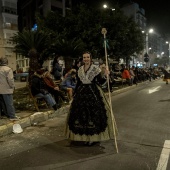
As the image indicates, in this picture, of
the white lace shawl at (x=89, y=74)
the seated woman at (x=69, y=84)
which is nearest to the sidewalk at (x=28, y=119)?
the seated woman at (x=69, y=84)

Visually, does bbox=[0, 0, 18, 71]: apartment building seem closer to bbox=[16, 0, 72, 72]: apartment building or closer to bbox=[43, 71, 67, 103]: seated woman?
bbox=[16, 0, 72, 72]: apartment building

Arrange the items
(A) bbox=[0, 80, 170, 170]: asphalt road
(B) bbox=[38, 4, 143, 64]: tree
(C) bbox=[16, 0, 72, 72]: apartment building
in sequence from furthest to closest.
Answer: (C) bbox=[16, 0, 72, 72]: apartment building < (B) bbox=[38, 4, 143, 64]: tree < (A) bbox=[0, 80, 170, 170]: asphalt road

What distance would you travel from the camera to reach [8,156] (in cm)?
502

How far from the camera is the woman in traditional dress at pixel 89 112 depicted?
5328mm

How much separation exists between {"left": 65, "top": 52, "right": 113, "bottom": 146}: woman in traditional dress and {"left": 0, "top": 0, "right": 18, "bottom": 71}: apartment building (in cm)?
4038

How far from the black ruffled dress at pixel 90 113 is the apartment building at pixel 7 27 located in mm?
40400

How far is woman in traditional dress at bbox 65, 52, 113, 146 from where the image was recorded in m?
5.33

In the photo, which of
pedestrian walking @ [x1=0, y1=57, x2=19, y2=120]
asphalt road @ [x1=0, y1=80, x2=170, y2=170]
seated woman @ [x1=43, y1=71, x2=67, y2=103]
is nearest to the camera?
asphalt road @ [x1=0, y1=80, x2=170, y2=170]

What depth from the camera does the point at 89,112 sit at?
536 cm

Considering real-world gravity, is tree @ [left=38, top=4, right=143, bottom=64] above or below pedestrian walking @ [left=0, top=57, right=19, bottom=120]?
above

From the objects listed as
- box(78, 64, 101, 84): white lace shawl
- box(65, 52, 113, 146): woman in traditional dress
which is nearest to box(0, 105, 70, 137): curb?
box(65, 52, 113, 146): woman in traditional dress

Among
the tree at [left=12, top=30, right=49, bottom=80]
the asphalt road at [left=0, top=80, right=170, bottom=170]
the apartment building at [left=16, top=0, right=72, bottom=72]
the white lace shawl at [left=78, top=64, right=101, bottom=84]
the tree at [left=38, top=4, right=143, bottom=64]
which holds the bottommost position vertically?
the asphalt road at [left=0, top=80, right=170, bottom=170]

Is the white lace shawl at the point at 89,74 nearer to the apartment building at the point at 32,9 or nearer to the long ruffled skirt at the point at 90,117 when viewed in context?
the long ruffled skirt at the point at 90,117

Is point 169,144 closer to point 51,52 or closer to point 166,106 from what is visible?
point 166,106
